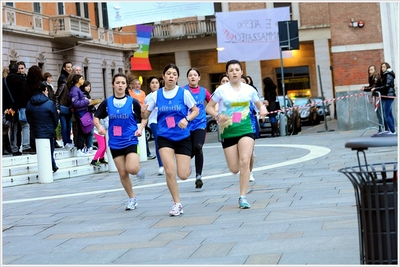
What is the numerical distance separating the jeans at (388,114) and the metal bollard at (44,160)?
8.52m

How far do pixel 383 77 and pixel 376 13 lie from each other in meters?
6.68

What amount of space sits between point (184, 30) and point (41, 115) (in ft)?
128

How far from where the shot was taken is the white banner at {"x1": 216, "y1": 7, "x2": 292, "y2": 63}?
3155cm

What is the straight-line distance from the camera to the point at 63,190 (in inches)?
517

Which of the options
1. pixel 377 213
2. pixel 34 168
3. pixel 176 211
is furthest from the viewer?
pixel 34 168

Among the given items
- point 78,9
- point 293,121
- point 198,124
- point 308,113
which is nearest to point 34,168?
point 198,124

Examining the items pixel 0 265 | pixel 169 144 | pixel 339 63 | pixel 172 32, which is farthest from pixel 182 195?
pixel 172 32

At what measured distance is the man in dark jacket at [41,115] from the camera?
574 inches

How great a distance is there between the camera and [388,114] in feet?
64.0

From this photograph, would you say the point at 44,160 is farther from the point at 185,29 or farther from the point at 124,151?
the point at 185,29

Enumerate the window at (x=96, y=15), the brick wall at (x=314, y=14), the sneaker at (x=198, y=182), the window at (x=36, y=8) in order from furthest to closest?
1. the brick wall at (x=314, y=14)
2. the window at (x=96, y=15)
3. the window at (x=36, y=8)
4. the sneaker at (x=198, y=182)

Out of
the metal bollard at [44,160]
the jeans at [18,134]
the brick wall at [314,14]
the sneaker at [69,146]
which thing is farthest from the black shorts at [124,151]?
the brick wall at [314,14]

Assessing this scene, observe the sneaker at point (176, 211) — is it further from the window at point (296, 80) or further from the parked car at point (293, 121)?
the window at point (296, 80)

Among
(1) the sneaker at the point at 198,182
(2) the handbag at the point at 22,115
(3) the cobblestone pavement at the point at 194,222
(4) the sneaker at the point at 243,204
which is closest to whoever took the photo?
(3) the cobblestone pavement at the point at 194,222
